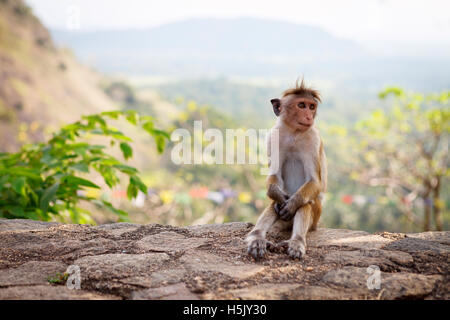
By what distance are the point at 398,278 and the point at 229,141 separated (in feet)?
30.1

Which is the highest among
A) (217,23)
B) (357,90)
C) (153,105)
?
(217,23)

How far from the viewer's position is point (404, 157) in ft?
32.4

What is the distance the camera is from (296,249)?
2883 millimetres

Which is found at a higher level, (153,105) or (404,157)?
(153,105)

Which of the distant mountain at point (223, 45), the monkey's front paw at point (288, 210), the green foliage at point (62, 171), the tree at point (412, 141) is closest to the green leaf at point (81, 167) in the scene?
the green foliage at point (62, 171)

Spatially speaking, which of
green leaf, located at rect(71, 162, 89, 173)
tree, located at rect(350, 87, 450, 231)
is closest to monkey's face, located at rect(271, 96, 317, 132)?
green leaf, located at rect(71, 162, 89, 173)

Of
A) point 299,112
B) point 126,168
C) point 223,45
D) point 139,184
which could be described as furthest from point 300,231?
point 223,45

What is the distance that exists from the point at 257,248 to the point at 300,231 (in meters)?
0.45

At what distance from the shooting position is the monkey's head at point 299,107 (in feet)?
11.5

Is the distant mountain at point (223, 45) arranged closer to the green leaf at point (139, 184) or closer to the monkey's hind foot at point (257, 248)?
the green leaf at point (139, 184)

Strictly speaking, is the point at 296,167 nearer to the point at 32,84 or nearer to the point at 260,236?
the point at 260,236

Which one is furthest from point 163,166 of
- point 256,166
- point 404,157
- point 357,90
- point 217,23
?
point 217,23

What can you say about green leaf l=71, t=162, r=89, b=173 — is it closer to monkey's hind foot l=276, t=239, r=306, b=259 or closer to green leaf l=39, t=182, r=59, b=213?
green leaf l=39, t=182, r=59, b=213
